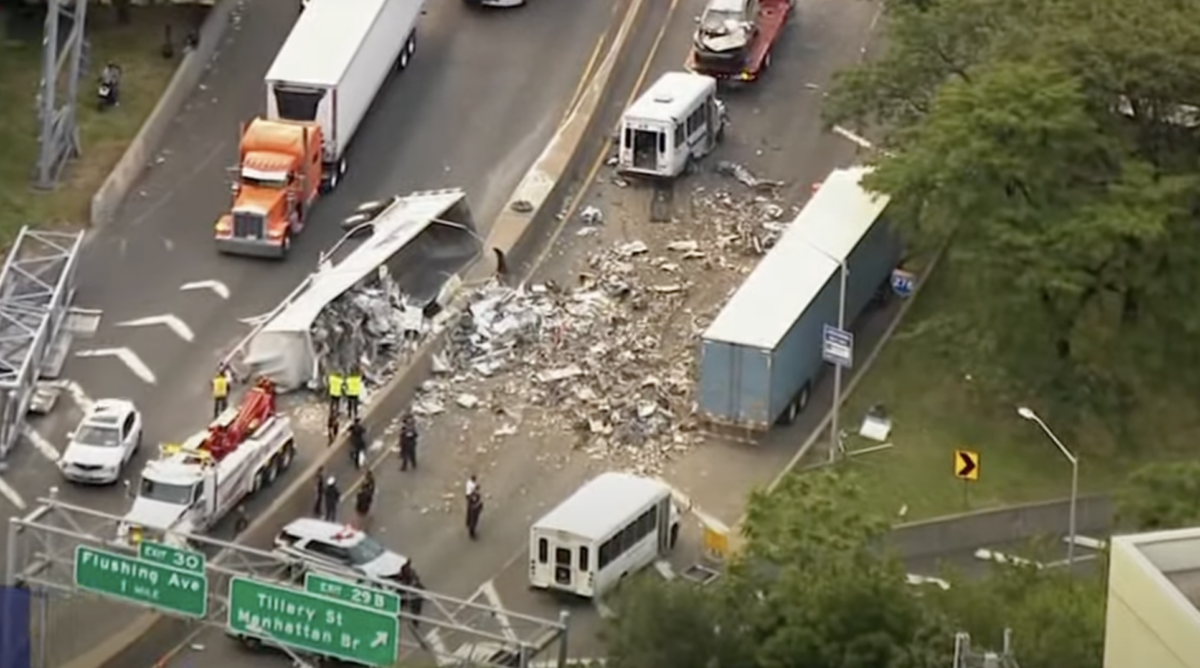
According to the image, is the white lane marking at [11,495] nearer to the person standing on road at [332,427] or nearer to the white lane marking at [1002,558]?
the person standing on road at [332,427]

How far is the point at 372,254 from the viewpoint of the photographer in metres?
62.7

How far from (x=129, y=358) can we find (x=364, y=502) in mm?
7561

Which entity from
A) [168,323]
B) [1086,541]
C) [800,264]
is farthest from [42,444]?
[1086,541]

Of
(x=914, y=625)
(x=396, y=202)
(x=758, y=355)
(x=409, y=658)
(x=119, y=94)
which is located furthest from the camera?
(x=119, y=94)

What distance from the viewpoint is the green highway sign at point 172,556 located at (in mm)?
46000

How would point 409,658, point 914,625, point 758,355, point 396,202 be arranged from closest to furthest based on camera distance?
point 914,625, point 409,658, point 758,355, point 396,202

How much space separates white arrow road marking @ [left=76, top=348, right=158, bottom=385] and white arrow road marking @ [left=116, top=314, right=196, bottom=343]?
1099 mm

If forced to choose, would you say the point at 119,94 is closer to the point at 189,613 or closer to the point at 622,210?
the point at 622,210

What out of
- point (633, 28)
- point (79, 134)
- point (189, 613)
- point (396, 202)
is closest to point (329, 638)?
point (189, 613)

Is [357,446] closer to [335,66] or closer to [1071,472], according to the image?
[335,66]

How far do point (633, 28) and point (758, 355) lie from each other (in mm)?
18197

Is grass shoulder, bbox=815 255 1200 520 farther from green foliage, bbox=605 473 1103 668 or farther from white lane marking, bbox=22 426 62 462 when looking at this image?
white lane marking, bbox=22 426 62 462

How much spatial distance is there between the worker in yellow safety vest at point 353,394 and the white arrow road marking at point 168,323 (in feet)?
15.2

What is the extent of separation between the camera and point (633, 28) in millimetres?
75125
